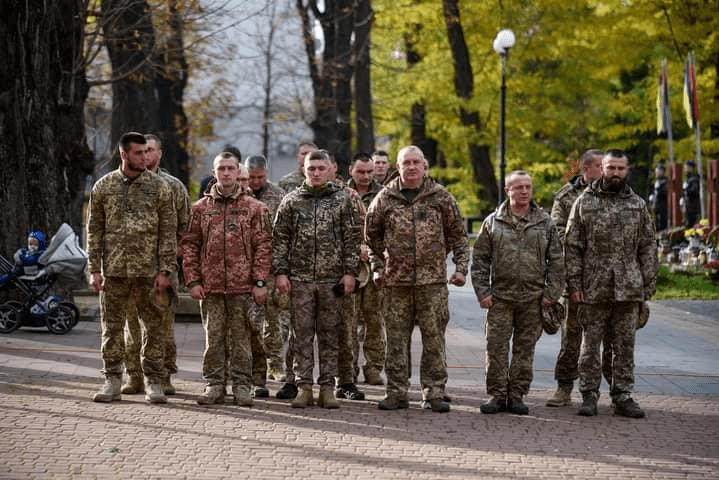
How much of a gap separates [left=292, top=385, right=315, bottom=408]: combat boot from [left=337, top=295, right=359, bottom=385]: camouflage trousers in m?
0.46

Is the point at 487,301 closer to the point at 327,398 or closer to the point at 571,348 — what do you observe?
the point at 571,348

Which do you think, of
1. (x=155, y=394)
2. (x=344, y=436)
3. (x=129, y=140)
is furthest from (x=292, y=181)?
(x=344, y=436)

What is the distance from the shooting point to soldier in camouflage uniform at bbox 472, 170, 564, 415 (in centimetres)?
970

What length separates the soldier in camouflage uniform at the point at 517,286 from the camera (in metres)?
9.70

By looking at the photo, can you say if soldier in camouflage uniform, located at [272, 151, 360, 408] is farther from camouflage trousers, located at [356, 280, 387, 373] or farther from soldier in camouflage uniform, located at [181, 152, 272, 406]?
camouflage trousers, located at [356, 280, 387, 373]

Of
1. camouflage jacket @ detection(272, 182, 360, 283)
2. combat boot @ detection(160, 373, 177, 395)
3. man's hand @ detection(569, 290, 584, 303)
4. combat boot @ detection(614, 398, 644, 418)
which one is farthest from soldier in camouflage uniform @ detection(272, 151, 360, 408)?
combat boot @ detection(614, 398, 644, 418)

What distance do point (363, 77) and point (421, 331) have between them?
784 inches

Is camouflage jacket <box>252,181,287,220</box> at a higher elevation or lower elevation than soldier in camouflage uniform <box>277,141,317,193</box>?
lower

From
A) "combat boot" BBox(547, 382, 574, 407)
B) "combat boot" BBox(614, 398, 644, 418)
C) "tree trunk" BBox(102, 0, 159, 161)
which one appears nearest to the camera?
"combat boot" BBox(614, 398, 644, 418)

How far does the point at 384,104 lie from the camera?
37.4m

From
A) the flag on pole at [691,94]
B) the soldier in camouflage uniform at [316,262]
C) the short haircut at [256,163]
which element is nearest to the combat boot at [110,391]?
the soldier in camouflage uniform at [316,262]

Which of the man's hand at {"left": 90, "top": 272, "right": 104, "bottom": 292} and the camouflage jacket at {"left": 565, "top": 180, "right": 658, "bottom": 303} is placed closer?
the camouflage jacket at {"left": 565, "top": 180, "right": 658, "bottom": 303}

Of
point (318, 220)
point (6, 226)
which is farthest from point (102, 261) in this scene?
point (6, 226)

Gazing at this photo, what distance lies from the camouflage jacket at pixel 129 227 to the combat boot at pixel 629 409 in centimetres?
378
